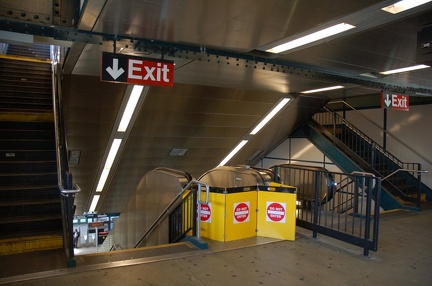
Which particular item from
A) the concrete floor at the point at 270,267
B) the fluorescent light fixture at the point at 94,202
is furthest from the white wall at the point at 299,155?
the fluorescent light fixture at the point at 94,202

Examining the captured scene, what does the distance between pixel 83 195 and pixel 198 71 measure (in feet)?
26.5

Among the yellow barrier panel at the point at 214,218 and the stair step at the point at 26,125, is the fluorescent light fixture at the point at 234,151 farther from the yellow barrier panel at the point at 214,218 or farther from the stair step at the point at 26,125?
the stair step at the point at 26,125

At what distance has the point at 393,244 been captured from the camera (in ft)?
17.4

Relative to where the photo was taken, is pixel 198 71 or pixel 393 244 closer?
pixel 393 244

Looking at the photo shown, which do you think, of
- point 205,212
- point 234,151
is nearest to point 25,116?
point 205,212

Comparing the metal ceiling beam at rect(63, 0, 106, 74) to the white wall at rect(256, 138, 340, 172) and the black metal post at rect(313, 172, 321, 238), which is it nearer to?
the black metal post at rect(313, 172, 321, 238)

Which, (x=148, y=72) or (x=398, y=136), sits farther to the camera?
(x=398, y=136)

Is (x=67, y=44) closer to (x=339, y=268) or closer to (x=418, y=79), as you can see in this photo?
(x=339, y=268)

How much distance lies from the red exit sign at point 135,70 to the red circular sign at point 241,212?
2304mm

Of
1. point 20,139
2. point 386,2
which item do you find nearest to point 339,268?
point 386,2

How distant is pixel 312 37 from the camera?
171 inches

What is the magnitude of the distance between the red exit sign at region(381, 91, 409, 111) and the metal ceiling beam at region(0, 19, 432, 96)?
47 centimetres

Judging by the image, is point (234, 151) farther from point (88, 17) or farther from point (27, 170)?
point (88, 17)

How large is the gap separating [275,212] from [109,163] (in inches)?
272
